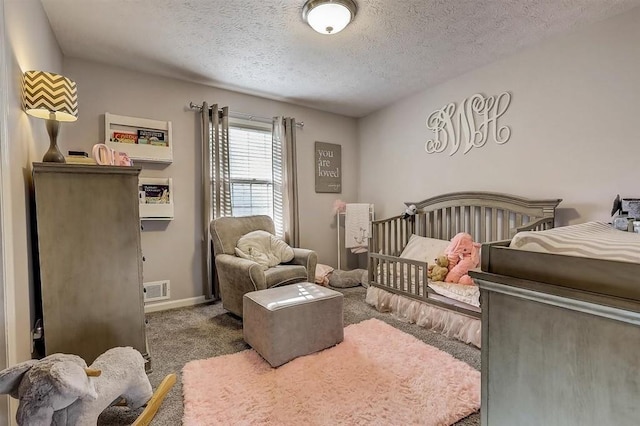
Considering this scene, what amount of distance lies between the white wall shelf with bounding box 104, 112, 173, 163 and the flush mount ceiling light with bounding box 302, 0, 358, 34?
1.80 m

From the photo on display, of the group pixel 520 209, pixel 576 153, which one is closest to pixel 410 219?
pixel 520 209

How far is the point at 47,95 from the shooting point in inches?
61.8

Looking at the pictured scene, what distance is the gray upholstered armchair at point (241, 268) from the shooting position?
2.42 meters

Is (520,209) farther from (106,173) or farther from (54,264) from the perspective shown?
(54,264)

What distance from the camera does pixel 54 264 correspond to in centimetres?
157

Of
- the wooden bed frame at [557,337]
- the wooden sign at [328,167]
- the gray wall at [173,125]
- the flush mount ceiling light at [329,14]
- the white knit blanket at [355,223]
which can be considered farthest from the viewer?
the wooden sign at [328,167]

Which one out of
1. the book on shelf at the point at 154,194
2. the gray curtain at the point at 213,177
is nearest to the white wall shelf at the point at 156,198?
the book on shelf at the point at 154,194

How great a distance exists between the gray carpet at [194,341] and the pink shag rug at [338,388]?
82mm

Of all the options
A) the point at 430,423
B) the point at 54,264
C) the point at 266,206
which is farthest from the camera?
the point at 266,206

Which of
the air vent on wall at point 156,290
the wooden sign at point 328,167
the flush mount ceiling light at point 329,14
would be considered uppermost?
the flush mount ceiling light at point 329,14

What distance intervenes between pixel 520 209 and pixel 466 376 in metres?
1.48

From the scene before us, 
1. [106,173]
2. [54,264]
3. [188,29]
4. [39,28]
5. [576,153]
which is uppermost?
[188,29]

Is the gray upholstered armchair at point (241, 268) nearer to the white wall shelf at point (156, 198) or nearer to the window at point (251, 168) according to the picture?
the window at point (251, 168)

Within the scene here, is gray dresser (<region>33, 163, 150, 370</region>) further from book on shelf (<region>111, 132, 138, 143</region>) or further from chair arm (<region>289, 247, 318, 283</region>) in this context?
chair arm (<region>289, 247, 318, 283</region>)
